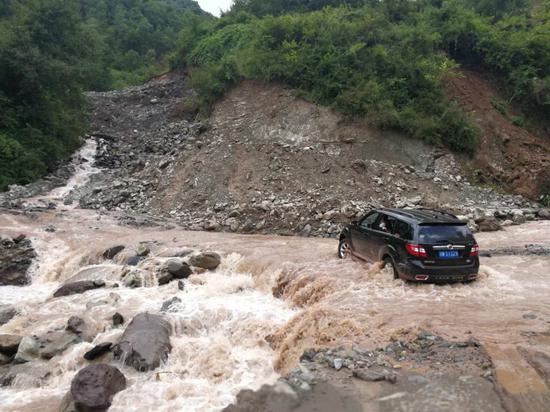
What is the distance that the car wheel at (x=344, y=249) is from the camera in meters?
12.6

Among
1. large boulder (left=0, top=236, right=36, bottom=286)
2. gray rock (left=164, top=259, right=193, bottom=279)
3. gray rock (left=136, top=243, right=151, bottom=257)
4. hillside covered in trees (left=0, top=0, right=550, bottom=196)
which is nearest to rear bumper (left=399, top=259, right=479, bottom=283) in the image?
gray rock (left=164, top=259, right=193, bottom=279)

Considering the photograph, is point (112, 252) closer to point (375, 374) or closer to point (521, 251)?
point (375, 374)

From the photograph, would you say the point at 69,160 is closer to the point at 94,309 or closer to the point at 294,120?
the point at 294,120

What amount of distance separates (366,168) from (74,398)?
56.5ft

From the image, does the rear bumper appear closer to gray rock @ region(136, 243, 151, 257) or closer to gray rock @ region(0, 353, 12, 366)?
gray rock @ region(0, 353, 12, 366)

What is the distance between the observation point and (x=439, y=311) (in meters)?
8.44

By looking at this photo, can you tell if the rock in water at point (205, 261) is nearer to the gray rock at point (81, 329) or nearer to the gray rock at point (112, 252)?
the gray rock at point (112, 252)

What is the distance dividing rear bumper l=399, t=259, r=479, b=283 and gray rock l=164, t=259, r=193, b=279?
615 cm

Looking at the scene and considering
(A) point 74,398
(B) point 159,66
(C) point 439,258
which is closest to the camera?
(A) point 74,398

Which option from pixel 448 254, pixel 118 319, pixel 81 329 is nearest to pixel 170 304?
pixel 118 319

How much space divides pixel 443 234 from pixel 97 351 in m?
7.29

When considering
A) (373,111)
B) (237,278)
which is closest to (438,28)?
(373,111)

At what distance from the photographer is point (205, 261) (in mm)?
13445

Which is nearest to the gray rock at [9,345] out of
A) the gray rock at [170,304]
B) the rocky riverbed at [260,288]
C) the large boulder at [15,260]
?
the rocky riverbed at [260,288]
